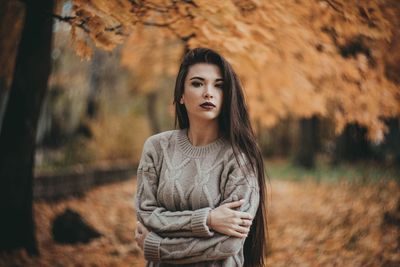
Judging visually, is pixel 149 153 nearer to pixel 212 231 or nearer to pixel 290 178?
pixel 212 231

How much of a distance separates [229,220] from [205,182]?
27 centimetres

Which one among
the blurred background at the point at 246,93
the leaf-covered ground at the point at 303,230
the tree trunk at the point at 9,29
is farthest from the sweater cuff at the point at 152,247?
the tree trunk at the point at 9,29

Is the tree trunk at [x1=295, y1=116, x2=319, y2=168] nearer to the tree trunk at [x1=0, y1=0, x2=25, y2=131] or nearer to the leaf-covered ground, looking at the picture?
the leaf-covered ground

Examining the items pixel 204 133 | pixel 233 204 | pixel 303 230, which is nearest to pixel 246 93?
pixel 303 230

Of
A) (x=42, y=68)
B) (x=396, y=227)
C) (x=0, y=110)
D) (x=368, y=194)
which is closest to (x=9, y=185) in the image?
(x=42, y=68)

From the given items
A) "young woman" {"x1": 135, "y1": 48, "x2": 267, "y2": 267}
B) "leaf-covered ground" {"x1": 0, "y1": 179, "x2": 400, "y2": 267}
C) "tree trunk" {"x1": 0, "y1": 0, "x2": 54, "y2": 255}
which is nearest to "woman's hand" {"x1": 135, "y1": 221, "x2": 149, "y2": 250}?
"young woman" {"x1": 135, "y1": 48, "x2": 267, "y2": 267}

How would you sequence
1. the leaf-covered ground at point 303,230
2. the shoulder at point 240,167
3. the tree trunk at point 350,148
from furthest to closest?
the tree trunk at point 350,148 → the leaf-covered ground at point 303,230 → the shoulder at point 240,167

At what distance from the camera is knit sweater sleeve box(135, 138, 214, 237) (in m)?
2.01

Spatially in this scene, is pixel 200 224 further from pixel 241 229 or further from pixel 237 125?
pixel 237 125

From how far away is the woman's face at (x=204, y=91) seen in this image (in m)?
2.18

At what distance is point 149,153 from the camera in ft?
7.58

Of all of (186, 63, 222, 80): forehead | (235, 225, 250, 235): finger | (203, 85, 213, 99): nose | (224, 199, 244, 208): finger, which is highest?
(186, 63, 222, 80): forehead

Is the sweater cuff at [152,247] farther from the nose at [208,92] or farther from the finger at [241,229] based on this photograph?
the nose at [208,92]

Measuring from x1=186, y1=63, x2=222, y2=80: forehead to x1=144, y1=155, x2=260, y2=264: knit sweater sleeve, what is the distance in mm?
559
